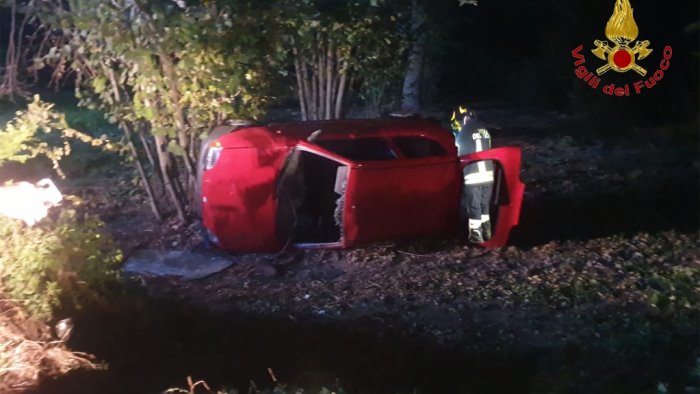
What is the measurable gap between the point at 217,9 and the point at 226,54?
45cm

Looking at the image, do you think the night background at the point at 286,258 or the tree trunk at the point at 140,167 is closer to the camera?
the night background at the point at 286,258

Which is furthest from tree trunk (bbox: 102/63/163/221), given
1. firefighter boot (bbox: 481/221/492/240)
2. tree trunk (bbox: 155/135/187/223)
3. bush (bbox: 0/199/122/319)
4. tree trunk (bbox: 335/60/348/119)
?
firefighter boot (bbox: 481/221/492/240)

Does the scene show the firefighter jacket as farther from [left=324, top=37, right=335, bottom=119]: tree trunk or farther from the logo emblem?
the logo emblem

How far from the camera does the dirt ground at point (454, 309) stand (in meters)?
6.07

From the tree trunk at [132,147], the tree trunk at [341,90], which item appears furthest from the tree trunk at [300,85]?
the tree trunk at [132,147]

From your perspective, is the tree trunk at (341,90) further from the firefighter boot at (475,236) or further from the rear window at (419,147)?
the firefighter boot at (475,236)

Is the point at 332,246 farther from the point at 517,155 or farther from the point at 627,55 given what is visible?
the point at 627,55

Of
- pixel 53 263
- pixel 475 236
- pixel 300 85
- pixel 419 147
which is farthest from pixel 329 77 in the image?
pixel 53 263

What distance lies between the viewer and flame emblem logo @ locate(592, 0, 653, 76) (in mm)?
16062

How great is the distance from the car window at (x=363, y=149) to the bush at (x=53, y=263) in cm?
282

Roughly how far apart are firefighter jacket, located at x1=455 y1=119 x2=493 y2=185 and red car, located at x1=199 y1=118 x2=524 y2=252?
18 cm

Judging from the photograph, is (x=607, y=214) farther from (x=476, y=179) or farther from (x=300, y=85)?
(x=300, y=85)

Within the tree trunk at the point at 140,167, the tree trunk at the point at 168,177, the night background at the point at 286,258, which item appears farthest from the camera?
the tree trunk at the point at 168,177

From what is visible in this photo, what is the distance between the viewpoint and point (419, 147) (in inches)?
345
